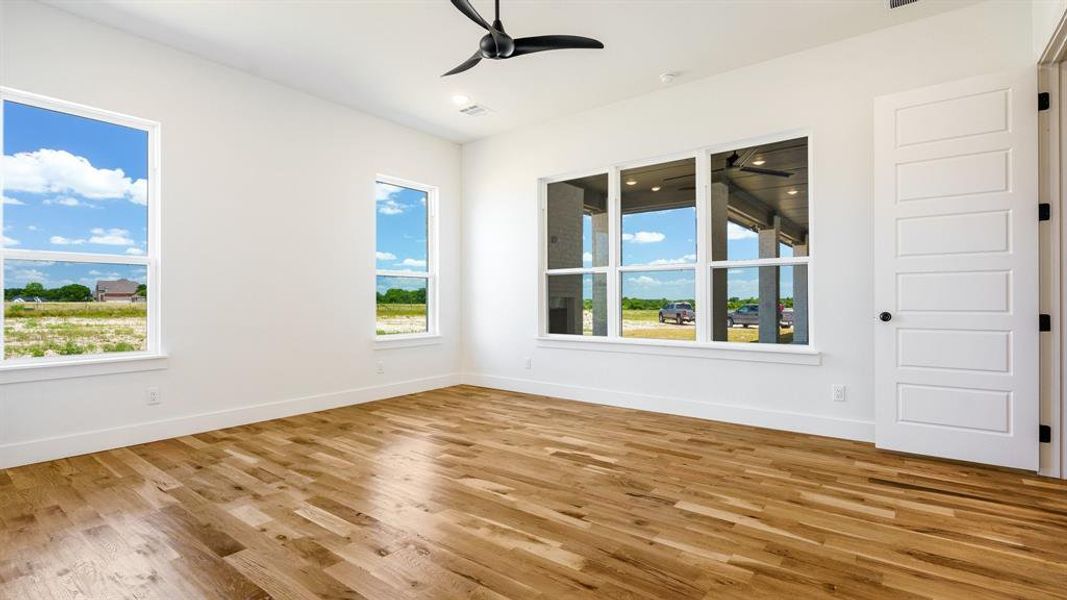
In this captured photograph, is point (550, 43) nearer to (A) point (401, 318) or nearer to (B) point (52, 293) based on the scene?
(A) point (401, 318)

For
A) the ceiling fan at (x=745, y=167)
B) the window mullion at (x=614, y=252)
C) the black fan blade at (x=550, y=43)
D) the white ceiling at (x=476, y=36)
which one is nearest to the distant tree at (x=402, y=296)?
the white ceiling at (x=476, y=36)

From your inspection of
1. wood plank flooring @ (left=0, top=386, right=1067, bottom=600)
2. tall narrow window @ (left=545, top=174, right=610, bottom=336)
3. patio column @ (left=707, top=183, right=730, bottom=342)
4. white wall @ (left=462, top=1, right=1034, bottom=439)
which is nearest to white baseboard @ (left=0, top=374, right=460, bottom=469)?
wood plank flooring @ (left=0, top=386, right=1067, bottom=600)

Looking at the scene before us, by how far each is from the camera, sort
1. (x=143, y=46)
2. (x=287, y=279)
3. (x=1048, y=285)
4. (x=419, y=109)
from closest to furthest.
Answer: (x=1048, y=285), (x=143, y=46), (x=287, y=279), (x=419, y=109)

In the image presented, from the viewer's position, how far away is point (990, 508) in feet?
8.31

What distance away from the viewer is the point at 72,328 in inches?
140

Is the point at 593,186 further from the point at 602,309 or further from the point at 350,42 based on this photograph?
the point at 350,42

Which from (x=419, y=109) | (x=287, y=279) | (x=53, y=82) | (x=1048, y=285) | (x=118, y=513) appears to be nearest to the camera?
(x=118, y=513)

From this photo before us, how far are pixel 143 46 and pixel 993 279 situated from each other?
6.07m

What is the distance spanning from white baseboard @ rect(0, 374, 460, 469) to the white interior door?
14.8ft

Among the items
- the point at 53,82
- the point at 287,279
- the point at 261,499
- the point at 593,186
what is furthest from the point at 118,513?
the point at 593,186

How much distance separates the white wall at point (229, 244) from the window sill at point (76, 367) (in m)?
0.05

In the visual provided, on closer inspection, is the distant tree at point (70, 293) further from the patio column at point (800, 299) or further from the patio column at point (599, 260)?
the patio column at point (800, 299)

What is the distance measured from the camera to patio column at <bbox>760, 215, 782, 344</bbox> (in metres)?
4.21

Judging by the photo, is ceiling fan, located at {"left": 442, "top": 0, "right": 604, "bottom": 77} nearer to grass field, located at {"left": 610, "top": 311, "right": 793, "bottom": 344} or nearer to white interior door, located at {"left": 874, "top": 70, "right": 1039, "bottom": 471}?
white interior door, located at {"left": 874, "top": 70, "right": 1039, "bottom": 471}
